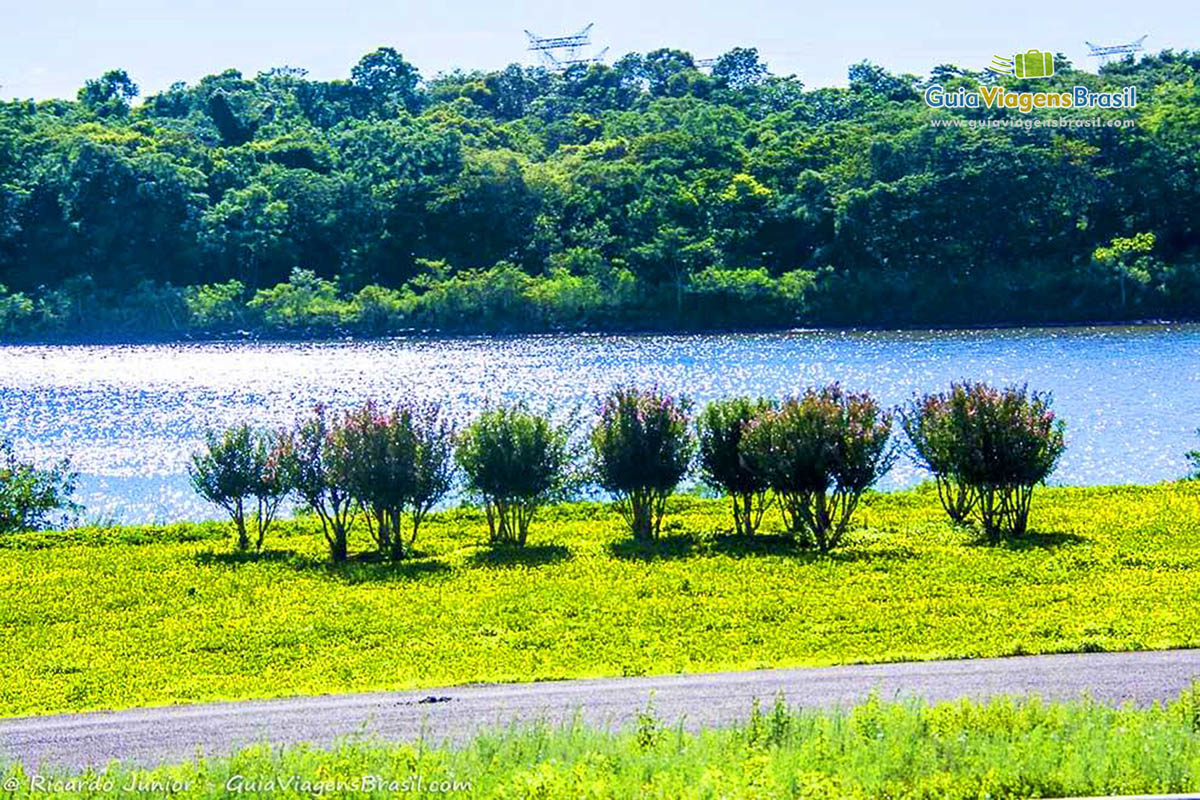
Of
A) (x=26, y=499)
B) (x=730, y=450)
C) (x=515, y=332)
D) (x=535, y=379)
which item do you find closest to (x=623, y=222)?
(x=515, y=332)

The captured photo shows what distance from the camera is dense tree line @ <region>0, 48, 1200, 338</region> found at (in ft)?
308

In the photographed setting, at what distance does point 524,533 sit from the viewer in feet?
84.7

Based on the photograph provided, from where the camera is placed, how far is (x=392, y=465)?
25.3m

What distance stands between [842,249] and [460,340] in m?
25.8

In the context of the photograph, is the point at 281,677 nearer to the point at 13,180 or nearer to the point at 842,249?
the point at 842,249

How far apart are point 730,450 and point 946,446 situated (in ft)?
12.3

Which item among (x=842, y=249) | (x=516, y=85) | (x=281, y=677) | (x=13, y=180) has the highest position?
(x=516, y=85)

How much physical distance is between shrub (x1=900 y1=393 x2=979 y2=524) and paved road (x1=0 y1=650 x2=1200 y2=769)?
9580 mm

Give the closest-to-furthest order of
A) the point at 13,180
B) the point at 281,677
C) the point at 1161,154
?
the point at 281,677, the point at 1161,154, the point at 13,180

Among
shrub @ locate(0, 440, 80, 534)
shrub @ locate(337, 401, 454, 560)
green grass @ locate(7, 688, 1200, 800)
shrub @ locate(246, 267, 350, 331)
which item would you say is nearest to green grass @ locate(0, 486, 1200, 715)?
shrub @ locate(337, 401, 454, 560)

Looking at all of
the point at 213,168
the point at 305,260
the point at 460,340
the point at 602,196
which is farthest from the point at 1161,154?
the point at 213,168

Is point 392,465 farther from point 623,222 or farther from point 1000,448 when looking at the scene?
point 623,222

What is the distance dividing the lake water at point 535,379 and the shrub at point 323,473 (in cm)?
1155

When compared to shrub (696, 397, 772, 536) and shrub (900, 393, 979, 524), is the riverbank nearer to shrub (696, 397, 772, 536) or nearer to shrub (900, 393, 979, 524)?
shrub (900, 393, 979, 524)
